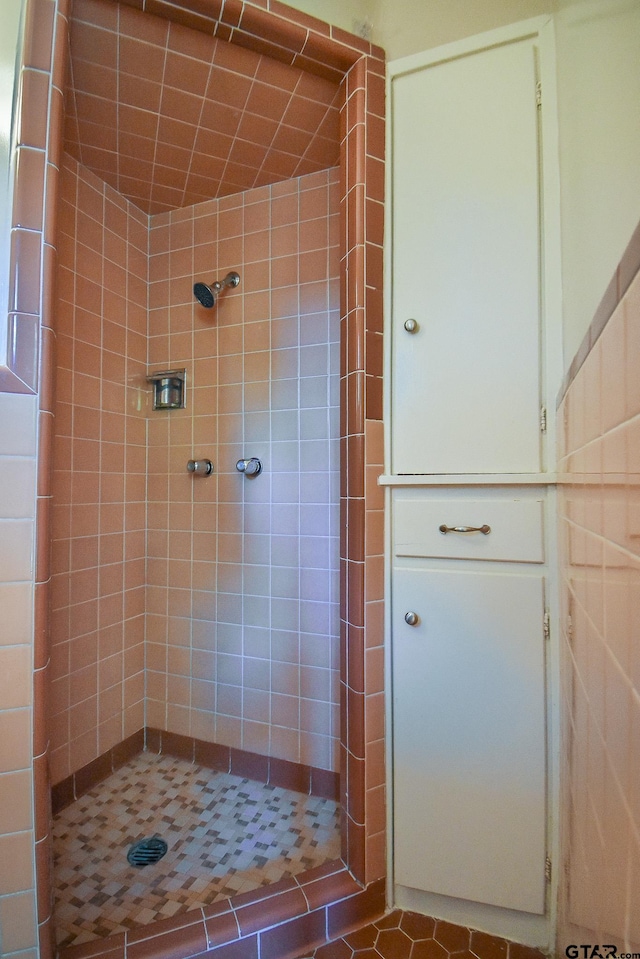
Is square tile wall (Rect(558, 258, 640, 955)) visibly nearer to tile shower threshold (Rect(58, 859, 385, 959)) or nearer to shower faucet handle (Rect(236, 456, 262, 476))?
tile shower threshold (Rect(58, 859, 385, 959))

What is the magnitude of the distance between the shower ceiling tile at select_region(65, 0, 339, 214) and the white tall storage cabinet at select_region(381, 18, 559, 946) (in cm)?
34

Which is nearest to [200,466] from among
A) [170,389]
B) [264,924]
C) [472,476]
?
[170,389]

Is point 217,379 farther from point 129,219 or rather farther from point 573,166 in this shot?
point 573,166

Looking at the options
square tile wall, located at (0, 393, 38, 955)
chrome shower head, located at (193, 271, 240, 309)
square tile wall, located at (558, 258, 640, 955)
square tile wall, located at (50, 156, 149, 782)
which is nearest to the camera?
square tile wall, located at (558, 258, 640, 955)

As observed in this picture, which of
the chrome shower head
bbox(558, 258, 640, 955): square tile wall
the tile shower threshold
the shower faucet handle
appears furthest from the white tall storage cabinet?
the chrome shower head

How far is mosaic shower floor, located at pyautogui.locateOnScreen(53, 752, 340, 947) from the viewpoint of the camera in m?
1.03

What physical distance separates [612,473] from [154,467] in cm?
167

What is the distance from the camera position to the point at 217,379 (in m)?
1.65

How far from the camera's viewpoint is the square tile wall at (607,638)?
313 millimetres

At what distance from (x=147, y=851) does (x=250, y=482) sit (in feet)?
3.70

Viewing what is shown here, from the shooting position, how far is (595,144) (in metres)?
0.71

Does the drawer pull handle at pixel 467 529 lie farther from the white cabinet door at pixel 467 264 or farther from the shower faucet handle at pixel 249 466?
the shower faucet handle at pixel 249 466

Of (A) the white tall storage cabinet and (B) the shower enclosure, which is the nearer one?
(A) the white tall storage cabinet

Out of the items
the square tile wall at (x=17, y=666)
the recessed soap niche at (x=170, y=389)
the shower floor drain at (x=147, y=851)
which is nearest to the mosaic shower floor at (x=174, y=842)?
the shower floor drain at (x=147, y=851)
